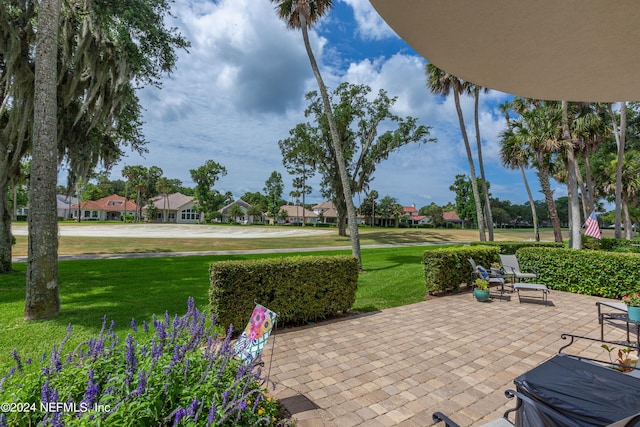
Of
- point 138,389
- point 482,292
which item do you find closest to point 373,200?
point 482,292

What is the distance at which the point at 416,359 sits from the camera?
4109 millimetres

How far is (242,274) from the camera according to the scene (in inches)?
192

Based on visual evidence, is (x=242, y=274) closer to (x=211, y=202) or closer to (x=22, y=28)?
(x=22, y=28)

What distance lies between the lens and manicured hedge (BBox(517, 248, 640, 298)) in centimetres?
755

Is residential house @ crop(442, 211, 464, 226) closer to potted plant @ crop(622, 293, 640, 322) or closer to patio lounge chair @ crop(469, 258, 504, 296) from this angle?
patio lounge chair @ crop(469, 258, 504, 296)

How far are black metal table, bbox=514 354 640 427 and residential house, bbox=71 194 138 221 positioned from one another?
74325 mm

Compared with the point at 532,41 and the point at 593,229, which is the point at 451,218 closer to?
the point at 593,229

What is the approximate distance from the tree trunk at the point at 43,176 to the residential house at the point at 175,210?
58.5 meters

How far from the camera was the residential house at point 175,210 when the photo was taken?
62500 mm

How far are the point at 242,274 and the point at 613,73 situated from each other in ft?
17.2

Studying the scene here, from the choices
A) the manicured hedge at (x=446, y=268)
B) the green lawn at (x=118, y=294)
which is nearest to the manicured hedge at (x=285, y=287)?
the green lawn at (x=118, y=294)

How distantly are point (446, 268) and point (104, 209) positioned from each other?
76225 mm

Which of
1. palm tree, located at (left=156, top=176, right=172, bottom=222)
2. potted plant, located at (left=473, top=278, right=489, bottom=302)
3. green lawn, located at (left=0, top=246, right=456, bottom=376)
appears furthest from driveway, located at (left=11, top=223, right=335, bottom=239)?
palm tree, located at (left=156, top=176, right=172, bottom=222)

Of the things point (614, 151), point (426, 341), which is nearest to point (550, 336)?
point (426, 341)
